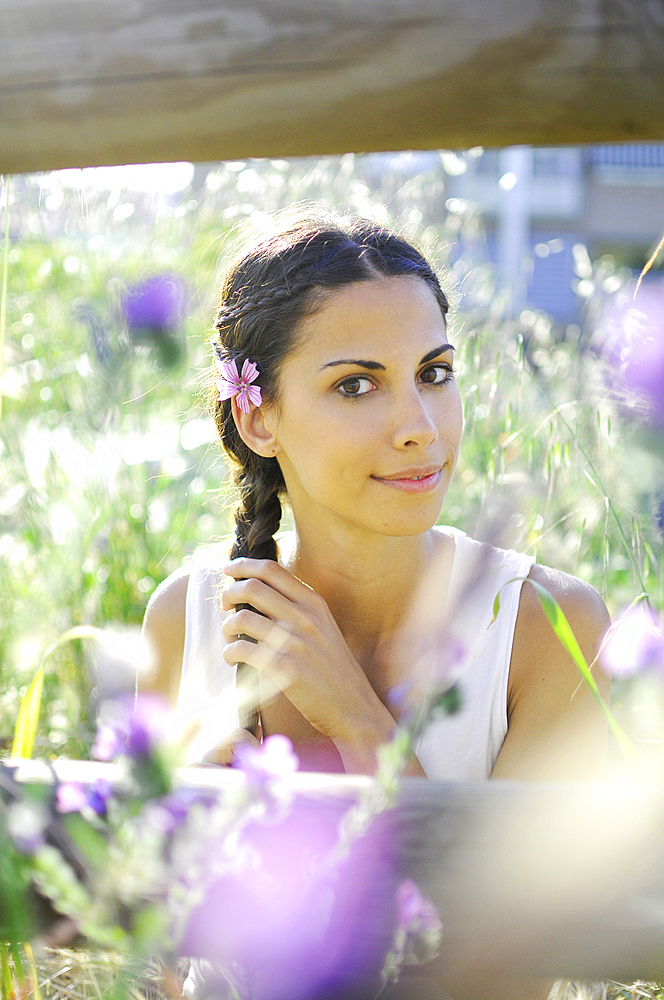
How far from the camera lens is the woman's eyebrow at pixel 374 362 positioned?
1.48m

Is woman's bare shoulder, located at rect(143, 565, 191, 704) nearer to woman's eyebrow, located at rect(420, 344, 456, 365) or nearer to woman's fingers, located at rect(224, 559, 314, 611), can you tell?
woman's fingers, located at rect(224, 559, 314, 611)

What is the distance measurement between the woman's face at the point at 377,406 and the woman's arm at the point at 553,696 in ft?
1.14

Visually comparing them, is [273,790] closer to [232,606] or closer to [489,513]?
[489,513]

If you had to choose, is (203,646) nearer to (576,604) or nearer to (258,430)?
(258,430)

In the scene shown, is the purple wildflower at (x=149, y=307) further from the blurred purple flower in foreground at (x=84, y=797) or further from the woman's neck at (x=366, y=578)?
the blurred purple flower in foreground at (x=84, y=797)

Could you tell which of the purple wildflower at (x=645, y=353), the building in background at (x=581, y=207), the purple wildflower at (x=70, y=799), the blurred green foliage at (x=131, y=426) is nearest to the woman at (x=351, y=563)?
the blurred green foliage at (x=131, y=426)

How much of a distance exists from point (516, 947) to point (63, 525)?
162 cm

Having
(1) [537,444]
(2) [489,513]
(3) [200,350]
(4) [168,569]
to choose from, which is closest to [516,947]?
(2) [489,513]

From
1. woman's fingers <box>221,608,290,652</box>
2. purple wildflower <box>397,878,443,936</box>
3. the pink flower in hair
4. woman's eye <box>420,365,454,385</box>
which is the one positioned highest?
the pink flower in hair

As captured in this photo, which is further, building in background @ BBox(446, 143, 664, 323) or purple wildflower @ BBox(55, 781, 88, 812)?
building in background @ BBox(446, 143, 664, 323)

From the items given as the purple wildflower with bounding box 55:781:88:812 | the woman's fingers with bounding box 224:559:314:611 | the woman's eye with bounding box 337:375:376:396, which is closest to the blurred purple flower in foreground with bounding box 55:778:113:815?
the purple wildflower with bounding box 55:781:88:812

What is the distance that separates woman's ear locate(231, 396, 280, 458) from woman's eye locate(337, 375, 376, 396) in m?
0.24

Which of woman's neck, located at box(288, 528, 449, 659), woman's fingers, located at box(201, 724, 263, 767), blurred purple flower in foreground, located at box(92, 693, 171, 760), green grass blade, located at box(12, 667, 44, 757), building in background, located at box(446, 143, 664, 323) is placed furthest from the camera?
building in background, located at box(446, 143, 664, 323)

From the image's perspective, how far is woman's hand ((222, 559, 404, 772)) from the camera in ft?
4.73
